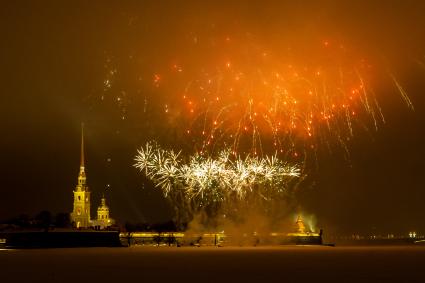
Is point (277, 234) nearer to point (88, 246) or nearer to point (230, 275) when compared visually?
point (88, 246)

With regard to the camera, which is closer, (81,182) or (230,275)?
(230,275)

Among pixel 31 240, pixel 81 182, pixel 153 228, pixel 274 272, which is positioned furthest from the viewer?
pixel 81 182

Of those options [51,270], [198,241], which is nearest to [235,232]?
[198,241]

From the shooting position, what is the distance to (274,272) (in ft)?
109

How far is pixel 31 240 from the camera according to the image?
8194 cm

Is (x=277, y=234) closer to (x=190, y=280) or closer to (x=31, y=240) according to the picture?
(x=31, y=240)

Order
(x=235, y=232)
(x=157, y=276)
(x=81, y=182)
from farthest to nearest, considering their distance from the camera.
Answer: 1. (x=81, y=182)
2. (x=235, y=232)
3. (x=157, y=276)

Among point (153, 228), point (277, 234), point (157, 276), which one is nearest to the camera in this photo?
point (157, 276)

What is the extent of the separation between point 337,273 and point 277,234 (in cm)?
6560

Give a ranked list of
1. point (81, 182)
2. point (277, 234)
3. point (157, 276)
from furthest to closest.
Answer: point (81, 182) < point (277, 234) < point (157, 276)

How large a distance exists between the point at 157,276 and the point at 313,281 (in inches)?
273

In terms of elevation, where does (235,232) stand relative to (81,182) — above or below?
below

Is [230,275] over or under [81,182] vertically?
under

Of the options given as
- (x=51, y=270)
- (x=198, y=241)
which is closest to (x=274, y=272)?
(x=51, y=270)
